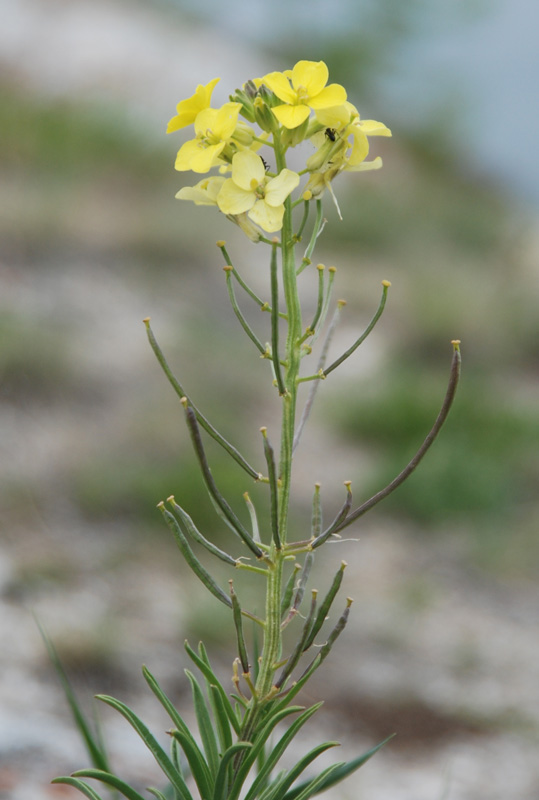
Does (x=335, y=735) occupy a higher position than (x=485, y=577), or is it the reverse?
(x=485, y=577)

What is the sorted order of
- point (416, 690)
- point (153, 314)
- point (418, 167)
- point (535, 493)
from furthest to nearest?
point (418, 167)
point (153, 314)
point (535, 493)
point (416, 690)

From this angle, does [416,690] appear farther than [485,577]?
No

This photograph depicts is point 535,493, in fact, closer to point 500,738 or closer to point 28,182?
point 500,738

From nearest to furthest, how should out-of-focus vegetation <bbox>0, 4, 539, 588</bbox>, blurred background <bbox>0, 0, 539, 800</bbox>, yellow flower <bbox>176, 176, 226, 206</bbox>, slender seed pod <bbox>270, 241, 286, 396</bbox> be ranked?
slender seed pod <bbox>270, 241, 286, 396</bbox> → yellow flower <bbox>176, 176, 226, 206</bbox> → blurred background <bbox>0, 0, 539, 800</bbox> → out-of-focus vegetation <bbox>0, 4, 539, 588</bbox>

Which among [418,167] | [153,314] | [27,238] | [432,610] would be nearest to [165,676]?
[432,610]

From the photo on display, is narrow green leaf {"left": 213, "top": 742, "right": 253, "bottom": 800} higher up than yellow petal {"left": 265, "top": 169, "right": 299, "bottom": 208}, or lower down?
lower down

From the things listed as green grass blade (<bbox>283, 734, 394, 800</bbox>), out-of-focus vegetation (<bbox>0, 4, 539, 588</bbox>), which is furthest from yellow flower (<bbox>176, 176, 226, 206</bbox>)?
out-of-focus vegetation (<bbox>0, 4, 539, 588</bbox>)

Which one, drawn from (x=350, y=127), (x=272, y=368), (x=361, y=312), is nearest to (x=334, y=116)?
(x=350, y=127)

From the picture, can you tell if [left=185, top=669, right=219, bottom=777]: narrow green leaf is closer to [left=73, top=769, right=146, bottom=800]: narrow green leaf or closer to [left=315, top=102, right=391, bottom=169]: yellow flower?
[left=73, top=769, right=146, bottom=800]: narrow green leaf
